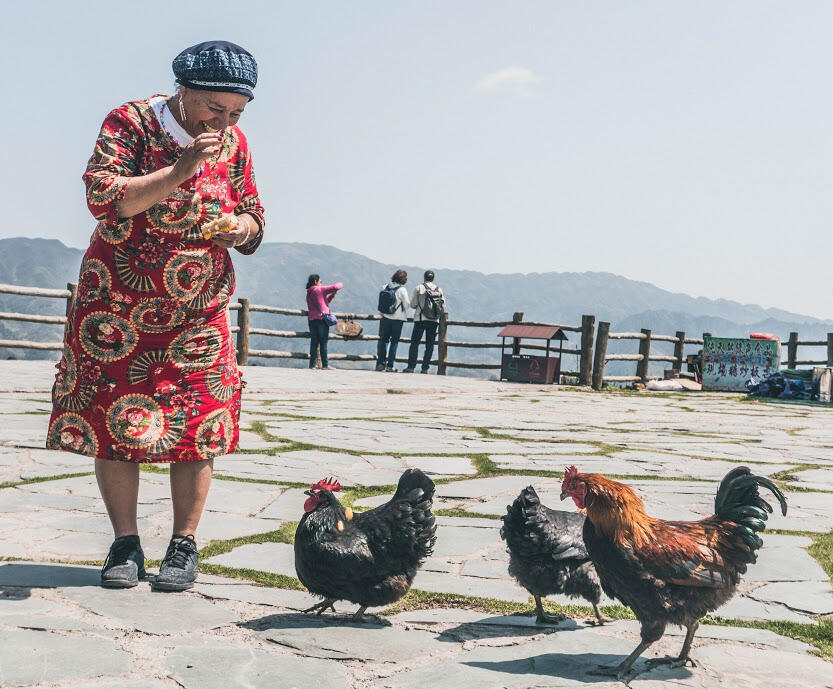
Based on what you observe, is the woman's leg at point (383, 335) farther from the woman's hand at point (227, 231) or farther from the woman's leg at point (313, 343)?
the woman's hand at point (227, 231)

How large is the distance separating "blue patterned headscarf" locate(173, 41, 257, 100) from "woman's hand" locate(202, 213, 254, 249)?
0.38 meters

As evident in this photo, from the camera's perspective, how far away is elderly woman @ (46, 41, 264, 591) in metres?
2.70

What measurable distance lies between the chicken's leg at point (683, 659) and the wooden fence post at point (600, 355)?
13784 mm

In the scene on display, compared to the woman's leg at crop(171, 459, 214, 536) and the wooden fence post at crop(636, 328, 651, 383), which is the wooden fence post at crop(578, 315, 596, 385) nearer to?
the wooden fence post at crop(636, 328, 651, 383)

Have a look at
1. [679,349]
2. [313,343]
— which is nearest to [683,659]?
[313,343]

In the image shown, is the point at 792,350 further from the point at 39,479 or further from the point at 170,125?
the point at 170,125

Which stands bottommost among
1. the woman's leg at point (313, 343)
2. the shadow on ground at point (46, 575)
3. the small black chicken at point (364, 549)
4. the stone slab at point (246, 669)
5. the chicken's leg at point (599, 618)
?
the shadow on ground at point (46, 575)

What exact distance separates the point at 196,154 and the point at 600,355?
1411cm

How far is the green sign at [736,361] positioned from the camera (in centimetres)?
1636

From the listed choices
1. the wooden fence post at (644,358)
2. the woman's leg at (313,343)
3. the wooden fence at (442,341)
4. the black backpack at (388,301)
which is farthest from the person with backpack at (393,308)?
the wooden fence post at (644,358)

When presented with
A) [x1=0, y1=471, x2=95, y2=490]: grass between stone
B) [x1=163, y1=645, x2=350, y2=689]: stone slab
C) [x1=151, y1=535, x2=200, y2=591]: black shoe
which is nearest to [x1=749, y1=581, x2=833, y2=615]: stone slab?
[x1=163, y1=645, x2=350, y2=689]: stone slab

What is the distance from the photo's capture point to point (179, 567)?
9.12ft

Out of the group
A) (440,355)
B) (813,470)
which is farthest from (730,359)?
(813,470)

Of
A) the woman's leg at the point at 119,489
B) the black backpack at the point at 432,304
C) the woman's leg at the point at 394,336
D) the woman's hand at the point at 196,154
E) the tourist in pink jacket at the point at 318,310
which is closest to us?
the woman's hand at the point at 196,154
